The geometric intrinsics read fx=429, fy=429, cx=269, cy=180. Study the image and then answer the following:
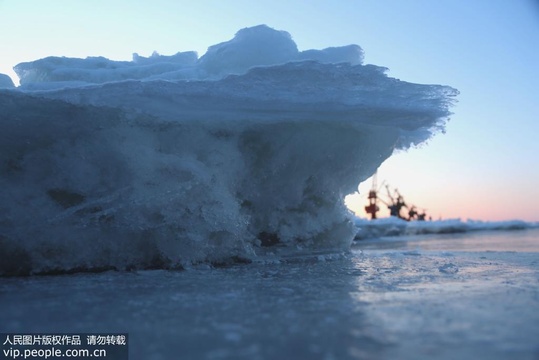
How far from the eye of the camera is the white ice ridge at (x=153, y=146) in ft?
12.7

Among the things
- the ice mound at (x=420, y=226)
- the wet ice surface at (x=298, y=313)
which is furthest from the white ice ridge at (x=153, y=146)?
the ice mound at (x=420, y=226)

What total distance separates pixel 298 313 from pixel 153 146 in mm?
2866

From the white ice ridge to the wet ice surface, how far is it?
784mm

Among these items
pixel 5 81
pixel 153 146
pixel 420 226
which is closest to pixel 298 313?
pixel 153 146

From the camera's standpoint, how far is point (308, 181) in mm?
5648

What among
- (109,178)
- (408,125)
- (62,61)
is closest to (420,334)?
(109,178)

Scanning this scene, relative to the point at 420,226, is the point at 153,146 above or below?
above

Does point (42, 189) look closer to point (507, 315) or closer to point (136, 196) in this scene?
point (136, 196)

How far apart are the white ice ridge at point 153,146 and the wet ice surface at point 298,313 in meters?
0.78

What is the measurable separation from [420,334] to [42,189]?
3.66 metres

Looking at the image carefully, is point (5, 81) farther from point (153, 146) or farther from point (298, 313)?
point (298, 313)

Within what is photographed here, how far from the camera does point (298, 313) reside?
75.4 inches

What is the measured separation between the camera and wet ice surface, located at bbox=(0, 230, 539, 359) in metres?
1.41

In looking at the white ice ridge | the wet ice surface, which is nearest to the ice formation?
the white ice ridge
